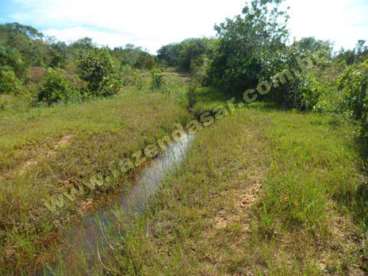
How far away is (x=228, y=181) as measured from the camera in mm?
5461

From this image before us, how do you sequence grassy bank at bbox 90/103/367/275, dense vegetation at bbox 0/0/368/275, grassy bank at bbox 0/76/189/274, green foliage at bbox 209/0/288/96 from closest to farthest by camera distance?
grassy bank at bbox 90/103/367/275, dense vegetation at bbox 0/0/368/275, grassy bank at bbox 0/76/189/274, green foliage at bbox 209/0/288/96

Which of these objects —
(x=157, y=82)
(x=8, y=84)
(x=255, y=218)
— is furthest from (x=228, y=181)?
(x=8, y=84)

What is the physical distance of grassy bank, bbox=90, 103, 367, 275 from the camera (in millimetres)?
3447

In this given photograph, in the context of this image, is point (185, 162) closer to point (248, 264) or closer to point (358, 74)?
point (248, 264)

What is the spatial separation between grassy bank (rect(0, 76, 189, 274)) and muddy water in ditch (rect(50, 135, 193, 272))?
0.35 metres

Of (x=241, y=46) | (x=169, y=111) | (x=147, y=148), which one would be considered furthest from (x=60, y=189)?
(x=241, y=46)

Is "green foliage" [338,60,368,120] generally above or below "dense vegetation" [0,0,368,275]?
above

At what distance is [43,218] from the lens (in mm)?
4812

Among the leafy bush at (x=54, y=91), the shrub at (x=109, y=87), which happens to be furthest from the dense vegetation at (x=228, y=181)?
the shrub at (x=109, y=87)

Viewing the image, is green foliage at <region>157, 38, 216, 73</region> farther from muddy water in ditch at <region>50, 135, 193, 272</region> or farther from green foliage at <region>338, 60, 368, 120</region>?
muddy water in ditch at <region>50, 135, 193, 272</region>

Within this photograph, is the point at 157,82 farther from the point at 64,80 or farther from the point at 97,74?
the point at 64,80

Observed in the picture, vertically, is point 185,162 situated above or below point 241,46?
below

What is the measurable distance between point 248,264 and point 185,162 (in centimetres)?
339

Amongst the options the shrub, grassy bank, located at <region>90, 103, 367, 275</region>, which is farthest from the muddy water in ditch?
the shrub
